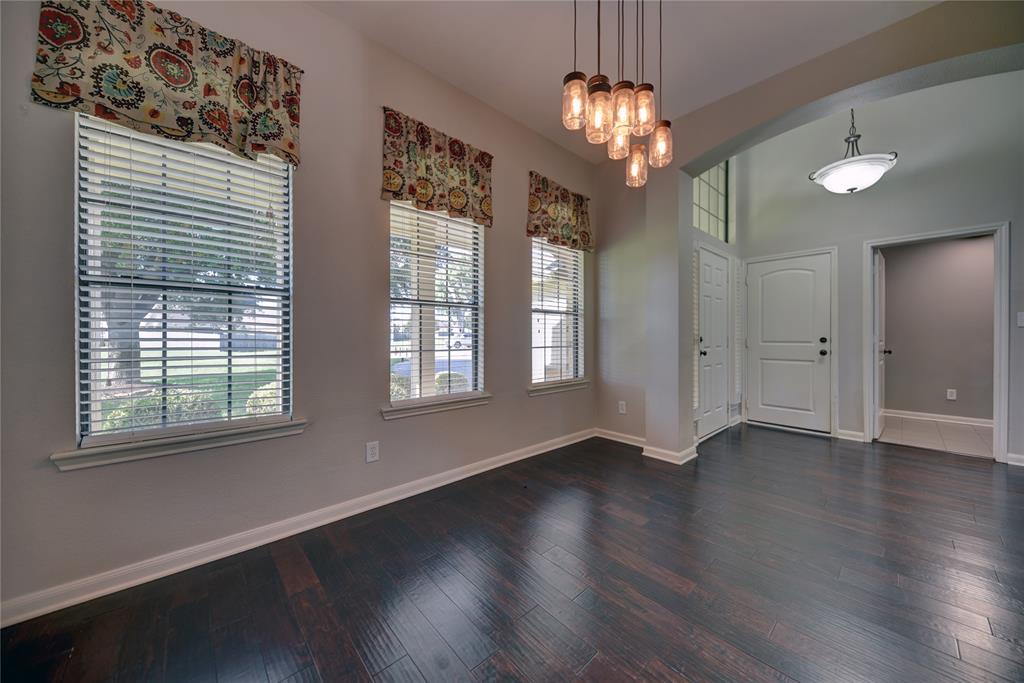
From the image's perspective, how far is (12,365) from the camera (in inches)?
55.1

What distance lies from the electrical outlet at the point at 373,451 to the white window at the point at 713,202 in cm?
349

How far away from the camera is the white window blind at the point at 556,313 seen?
11.0ft

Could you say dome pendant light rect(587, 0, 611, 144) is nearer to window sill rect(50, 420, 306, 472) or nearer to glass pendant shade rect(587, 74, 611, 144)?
glass pendant shade rect(587, 74, 611, 144)

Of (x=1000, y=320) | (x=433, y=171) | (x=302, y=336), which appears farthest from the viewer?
(x=1000, y=320)

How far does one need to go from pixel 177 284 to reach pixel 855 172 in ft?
15.3

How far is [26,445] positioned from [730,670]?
2.73m

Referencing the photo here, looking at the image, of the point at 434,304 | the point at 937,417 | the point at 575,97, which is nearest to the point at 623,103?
the point at 575,97

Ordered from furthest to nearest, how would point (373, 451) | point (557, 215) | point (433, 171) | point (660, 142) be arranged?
1. point (557, 215)
2. point (433, 171)
3. point (373, 451)
4. point (660, 142)

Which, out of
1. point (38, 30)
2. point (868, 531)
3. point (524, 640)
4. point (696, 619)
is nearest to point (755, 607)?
point (696, 619)

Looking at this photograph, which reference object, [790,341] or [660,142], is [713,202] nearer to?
[790,341]

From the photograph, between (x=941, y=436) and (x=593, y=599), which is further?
(x=941, y=436)

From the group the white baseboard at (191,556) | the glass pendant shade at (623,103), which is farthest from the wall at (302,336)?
the glass pendant shade at (623,103)

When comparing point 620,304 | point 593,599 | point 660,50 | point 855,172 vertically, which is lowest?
point 593,599

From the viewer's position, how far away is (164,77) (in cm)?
163
